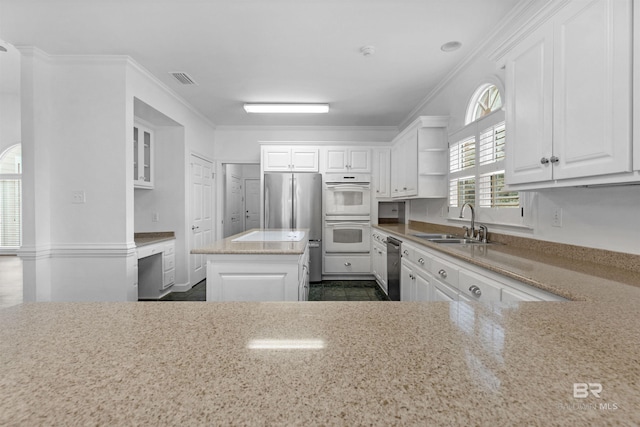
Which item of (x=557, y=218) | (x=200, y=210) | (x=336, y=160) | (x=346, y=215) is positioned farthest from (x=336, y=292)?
(x=557, y=218)

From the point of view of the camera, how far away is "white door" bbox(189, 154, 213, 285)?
14.7 ft

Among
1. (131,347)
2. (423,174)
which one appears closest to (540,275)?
(131,347)

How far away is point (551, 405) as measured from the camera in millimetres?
384

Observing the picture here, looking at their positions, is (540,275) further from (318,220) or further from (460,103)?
(318,220)

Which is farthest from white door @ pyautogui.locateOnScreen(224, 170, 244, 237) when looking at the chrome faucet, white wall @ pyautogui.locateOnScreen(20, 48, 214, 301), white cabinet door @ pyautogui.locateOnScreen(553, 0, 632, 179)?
white cabinet door @ pyautogui.locateOnScreen(553, 0, 632, 179)

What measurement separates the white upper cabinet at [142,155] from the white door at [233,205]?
205cm

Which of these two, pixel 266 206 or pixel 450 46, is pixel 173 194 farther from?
pixel 450 46

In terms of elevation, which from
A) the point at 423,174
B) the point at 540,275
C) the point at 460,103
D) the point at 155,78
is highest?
the point at 155,78

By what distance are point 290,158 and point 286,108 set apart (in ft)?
2.72

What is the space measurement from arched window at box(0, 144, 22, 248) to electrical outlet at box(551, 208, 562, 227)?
8367mm

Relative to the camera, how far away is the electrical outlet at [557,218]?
191 cm

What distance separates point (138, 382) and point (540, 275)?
1597mm

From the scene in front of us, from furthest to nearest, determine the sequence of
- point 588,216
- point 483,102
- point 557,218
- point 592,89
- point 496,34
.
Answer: point 483,102
point 496,34
point 557,218
point 588,216
point 592,89

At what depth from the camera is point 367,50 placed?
2.81 metres
